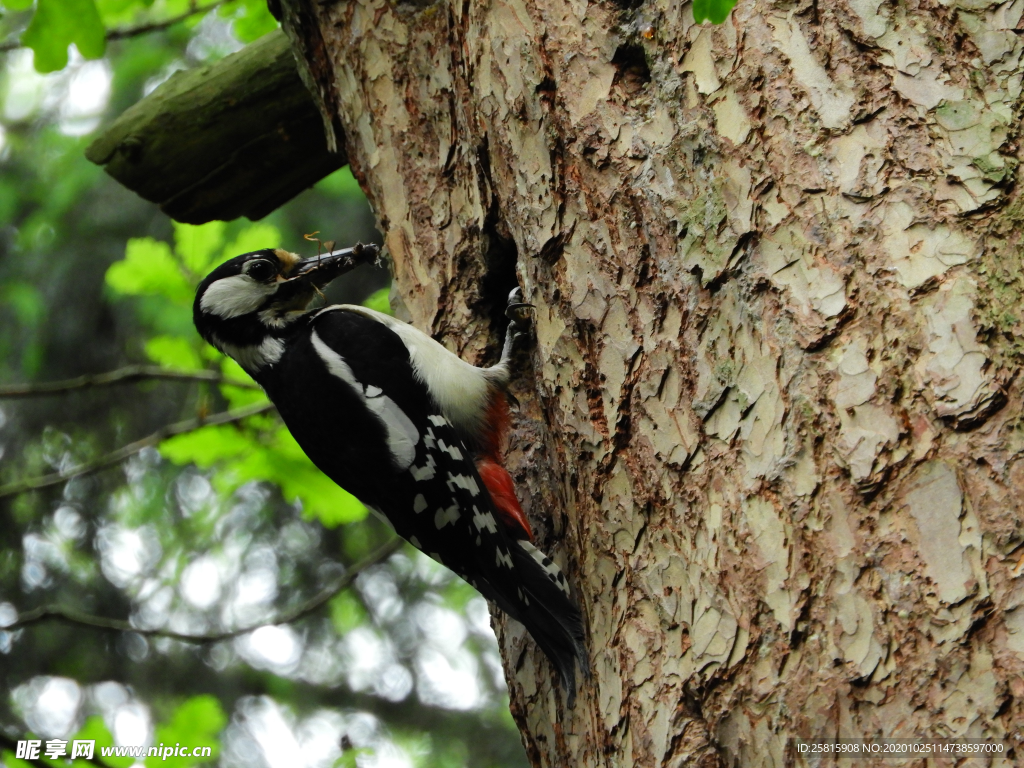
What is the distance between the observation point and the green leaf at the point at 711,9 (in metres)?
1.40

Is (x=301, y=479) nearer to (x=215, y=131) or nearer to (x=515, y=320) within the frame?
(x=215, y=131)

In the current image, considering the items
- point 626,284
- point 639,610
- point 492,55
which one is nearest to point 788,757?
point 639,610

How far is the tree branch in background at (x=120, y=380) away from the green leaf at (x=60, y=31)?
1.47m

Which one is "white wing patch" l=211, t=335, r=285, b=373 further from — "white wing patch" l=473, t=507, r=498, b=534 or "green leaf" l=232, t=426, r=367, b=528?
"white wing patch" l=473, t=507, r=498, b=534

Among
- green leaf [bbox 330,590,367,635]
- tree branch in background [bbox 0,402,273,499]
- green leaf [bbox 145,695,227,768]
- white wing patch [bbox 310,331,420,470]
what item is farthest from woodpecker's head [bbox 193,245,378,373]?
green leaf [bbox 330,590,367,635]

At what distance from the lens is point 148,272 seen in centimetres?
388

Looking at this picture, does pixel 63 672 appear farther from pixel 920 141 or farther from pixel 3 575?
pixel 920 141

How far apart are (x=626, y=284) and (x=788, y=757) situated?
3.29 ft

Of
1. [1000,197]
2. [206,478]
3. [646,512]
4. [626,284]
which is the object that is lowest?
[646,512]

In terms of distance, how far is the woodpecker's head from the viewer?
131 inches

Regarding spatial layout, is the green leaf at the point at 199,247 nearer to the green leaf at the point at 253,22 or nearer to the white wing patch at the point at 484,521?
the green leaf at the point at 253,22

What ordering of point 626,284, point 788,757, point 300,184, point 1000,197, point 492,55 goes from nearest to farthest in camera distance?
point 788,757, point 1000,197, point 626,284, point 492,55, point 300,184

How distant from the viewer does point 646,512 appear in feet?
6.38

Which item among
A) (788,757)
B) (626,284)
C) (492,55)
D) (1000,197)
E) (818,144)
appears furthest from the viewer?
(492,55)
